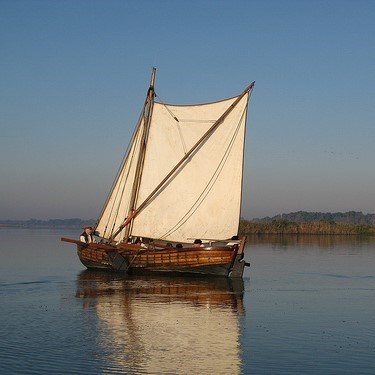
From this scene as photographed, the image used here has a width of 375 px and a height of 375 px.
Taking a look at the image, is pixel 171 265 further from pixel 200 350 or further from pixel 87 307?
pixel 200 350

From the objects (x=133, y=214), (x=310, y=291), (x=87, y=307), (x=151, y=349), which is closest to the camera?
(x=151, y=349)

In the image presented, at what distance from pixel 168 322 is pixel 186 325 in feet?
2.11

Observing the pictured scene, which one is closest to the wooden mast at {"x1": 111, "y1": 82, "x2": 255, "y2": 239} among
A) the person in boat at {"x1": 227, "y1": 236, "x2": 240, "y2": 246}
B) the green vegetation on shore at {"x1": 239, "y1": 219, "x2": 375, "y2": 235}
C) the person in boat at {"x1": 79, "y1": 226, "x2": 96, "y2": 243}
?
the person in boat at {"x1": 79, "y1": 226, "x2": 96, "y2": 243}

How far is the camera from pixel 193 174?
36438mm

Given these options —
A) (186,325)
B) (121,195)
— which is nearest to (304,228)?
(121,195)

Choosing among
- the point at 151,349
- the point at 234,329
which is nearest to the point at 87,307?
the point at 234,329

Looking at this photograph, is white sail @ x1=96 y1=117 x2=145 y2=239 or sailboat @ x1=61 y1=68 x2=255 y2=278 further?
white sail @ x1=96 y1=117 x2=145 y2=239

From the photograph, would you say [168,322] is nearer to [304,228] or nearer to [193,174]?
[193,174]

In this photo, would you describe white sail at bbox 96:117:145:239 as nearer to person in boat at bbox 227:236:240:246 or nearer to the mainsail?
the mainsail

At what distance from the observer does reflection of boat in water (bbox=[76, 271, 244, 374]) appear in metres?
15.3

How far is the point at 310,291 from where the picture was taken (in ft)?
96.9

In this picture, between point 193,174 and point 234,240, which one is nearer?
point 234,240

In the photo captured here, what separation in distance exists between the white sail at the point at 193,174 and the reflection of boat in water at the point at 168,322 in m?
3.57

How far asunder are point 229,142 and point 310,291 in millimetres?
9493
